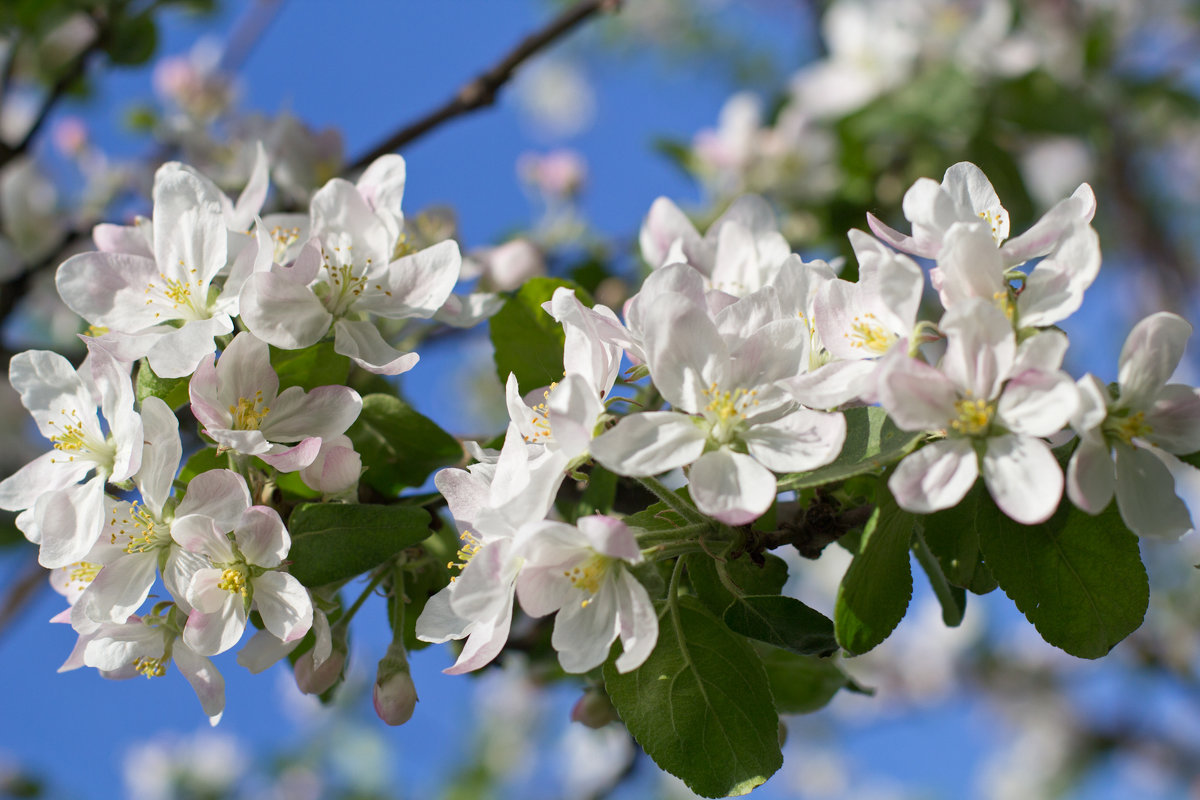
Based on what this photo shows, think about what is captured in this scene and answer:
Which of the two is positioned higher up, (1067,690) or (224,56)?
(224,56)

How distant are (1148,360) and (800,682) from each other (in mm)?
602

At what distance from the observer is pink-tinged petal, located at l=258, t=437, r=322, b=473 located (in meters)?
0.91

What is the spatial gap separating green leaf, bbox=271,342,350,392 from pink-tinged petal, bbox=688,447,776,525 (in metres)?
0.44

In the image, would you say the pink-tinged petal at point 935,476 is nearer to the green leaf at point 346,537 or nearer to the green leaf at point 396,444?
the green leaf at point 346,537

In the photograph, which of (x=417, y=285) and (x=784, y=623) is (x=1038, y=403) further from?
(x=417, y=285)

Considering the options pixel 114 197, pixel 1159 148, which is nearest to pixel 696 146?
pixel 114 197

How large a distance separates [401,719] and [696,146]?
178 cm

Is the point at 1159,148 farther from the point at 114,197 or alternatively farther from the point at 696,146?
the point at 114,197

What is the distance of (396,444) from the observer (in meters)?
1.13

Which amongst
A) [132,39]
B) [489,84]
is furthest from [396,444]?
[132,39]

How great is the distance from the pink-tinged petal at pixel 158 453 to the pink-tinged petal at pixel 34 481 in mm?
106

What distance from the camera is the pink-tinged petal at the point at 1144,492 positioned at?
765 millimetres

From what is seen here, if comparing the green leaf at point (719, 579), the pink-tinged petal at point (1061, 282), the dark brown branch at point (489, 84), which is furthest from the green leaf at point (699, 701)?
the dark brown branch at point (489, 84)

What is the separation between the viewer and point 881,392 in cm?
74
